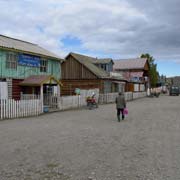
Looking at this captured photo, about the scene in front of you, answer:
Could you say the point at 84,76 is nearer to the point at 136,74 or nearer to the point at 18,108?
the point at 18,108

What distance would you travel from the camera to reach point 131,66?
60.8 metres

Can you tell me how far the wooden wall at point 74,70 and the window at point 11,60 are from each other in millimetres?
15980

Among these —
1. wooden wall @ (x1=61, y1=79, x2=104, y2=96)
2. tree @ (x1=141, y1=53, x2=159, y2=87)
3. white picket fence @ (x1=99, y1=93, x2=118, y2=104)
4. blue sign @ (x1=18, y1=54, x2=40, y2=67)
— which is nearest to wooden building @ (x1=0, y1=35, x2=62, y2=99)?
blue sign @ (x1=18, y1=54, x2=40, y2=67)

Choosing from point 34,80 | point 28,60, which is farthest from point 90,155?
point 28,60

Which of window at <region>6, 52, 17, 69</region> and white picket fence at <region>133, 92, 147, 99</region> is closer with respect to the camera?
window at <region>6, 52, 17, 69</region>

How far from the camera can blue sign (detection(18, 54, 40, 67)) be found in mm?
21344

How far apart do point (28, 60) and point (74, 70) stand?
620 inches

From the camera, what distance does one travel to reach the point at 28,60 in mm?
22047

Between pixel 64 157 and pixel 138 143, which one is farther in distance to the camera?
pixel 138 143

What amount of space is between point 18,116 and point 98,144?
31.0 ft

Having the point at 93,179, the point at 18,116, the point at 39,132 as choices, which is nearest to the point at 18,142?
the point at 39,132

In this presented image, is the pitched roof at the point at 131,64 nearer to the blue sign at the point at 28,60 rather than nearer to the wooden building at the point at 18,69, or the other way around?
the wooden building at the point at 18,69

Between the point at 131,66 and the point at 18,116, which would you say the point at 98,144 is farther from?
the point at 131,66

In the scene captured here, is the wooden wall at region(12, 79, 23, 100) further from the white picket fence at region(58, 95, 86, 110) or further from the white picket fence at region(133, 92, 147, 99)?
the white picket fence at region(133, 92, 147, 99)
